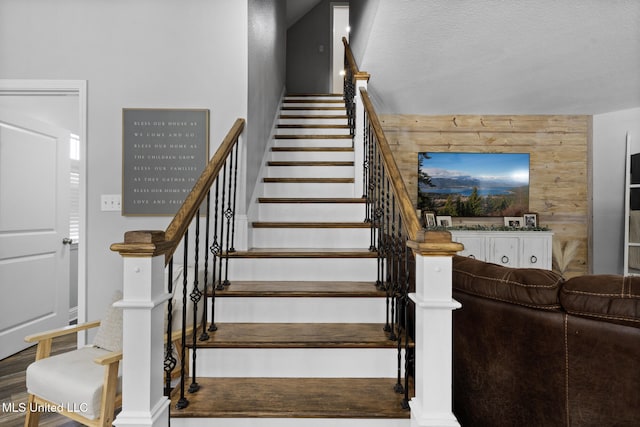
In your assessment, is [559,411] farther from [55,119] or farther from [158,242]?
[55,119]

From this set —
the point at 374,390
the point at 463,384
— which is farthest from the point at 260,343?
the point at 463,384

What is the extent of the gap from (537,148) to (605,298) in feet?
13.1

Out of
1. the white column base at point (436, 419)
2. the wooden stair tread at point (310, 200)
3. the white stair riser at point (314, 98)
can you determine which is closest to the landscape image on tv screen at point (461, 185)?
the white stair riser at point (314, 98)

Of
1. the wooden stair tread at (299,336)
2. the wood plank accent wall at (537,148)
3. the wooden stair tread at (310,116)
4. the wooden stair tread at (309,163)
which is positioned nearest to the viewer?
the wooden stair tread at (299,336)

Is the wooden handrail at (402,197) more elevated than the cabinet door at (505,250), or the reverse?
the wooden handrail at (402,197)

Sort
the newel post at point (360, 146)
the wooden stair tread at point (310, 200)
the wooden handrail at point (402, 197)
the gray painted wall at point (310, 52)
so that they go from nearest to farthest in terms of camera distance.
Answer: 1. the wooden handrail at point (402, 197)
2. the wooden stair tread at point (310, 200)
3. the newel post at point (360, 146)
4. the gray painted wall at point (310, 52)

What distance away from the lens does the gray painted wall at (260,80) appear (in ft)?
9.01

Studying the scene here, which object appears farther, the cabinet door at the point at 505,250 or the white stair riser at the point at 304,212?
the cabinet door at the point at 505,250

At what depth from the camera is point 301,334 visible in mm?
1902

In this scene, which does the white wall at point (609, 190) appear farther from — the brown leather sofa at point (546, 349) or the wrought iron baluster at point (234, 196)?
the wrought iron baluster at point (234, 196)

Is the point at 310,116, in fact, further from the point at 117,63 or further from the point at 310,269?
the point at 310,269

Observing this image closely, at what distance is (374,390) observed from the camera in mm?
1692

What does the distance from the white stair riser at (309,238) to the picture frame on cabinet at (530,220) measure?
3.02 metres

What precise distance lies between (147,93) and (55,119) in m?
1.95
